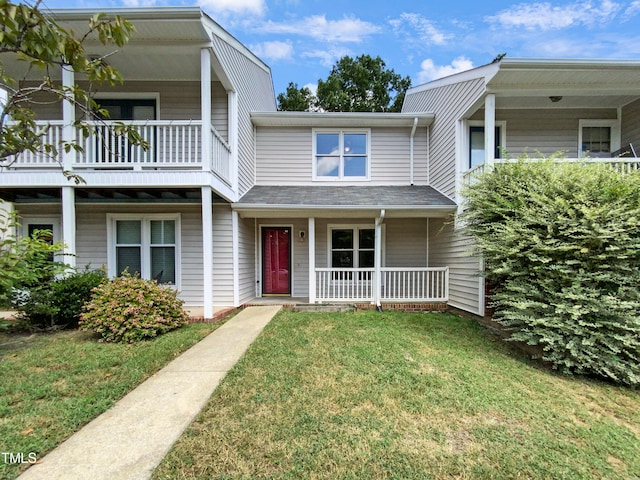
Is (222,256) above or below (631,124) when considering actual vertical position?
below

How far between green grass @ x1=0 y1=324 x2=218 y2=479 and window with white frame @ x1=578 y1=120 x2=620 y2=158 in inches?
411

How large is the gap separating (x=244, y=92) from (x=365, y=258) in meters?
5.67

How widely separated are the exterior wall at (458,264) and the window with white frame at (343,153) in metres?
2.68

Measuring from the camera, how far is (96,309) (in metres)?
5.18

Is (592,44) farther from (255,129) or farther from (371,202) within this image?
(255,129)

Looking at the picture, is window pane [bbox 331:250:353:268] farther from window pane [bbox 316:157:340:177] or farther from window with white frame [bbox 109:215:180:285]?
window with white frame [bbox 109:215:180:285]

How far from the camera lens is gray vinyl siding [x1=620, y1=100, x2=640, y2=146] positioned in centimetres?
778

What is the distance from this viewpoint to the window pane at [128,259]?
25.0 feet

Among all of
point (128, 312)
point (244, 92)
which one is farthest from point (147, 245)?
point (244, 92)

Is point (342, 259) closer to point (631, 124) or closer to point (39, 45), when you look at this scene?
point (39, 45)

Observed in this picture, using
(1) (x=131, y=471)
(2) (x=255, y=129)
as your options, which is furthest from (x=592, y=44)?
(1) (x=131, y=471)

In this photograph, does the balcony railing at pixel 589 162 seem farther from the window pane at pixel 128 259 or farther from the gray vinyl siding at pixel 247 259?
the window pane at pixel 128 259

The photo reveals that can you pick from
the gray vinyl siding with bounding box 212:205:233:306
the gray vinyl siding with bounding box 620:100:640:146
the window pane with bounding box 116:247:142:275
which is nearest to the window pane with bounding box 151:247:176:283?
the window pane with bounding box 116:247:142:275

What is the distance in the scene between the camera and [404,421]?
2725 millimetres
